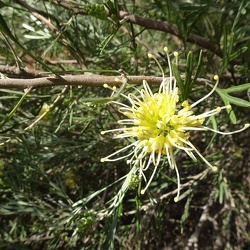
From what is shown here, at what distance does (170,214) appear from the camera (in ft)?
8.90

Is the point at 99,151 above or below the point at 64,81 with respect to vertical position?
below

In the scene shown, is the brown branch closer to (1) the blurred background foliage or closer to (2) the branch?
(2) the branch

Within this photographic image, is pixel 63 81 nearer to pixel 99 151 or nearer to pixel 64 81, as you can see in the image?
pixel 64 81

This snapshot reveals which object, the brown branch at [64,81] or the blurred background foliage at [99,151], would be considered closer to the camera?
the brown branch at [64,81]

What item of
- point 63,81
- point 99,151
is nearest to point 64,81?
point 63,81

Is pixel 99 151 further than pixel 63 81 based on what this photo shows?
Yes

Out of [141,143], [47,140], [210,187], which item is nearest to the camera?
[141,143]

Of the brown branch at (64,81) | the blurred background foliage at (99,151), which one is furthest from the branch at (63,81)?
the blurred background foliage at (99,151)

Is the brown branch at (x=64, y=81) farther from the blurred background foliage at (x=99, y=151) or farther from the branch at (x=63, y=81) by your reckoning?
the blurred background foliage at (x=99, y=151)

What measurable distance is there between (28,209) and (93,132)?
579mm

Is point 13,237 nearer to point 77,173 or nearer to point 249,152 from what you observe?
point 77,173

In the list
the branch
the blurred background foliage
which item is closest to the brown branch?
the branch

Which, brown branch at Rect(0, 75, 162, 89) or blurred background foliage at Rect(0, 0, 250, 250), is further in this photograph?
blurred background foliage at Rect(0, 0, 250, 250)

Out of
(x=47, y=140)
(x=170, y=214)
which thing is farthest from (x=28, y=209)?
(x=170, y=214)
